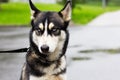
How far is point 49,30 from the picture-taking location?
6137mm

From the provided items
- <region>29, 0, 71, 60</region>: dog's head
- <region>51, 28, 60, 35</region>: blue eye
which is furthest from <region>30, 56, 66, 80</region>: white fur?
<region>51, 28, 60, 35</region>: blue eye

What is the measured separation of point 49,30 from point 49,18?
20cm

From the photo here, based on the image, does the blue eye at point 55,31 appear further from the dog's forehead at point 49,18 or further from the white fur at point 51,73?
the white fur at point 51,73

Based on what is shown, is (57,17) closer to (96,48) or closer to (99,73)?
(99,73)

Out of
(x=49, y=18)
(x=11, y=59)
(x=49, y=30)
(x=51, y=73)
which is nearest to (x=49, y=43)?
(x=49, y=30)

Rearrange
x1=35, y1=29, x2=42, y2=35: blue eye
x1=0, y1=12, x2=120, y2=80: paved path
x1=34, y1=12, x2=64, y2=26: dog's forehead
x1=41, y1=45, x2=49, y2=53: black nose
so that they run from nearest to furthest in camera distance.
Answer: x1=41, y1=45, x2=49, y2=53: black nose
x1=35, y1=29, x2=42, y2=35: blue eye
x1=34, y1=12, x2=64, y2=26: dog's forehead
x1=0, y1=12, x2=120, y2=80: paved path

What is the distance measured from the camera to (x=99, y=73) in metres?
12.4

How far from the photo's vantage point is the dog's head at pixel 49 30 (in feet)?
19.8

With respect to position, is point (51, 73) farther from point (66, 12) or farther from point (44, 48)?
point (66, 12)

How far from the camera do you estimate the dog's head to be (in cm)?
603

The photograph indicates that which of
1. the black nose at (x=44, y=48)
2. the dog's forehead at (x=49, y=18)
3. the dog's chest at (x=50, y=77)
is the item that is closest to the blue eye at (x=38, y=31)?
the dog's forehead at (x=49, y=18)

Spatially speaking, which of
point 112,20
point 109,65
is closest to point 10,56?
point 109,65

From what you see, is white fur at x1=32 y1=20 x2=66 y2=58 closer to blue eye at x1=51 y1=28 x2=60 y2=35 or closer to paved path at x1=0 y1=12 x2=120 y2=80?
blue eye at x1=51 y1=28 x2=60 y2=35

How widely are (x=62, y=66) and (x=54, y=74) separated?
0.56 ft
